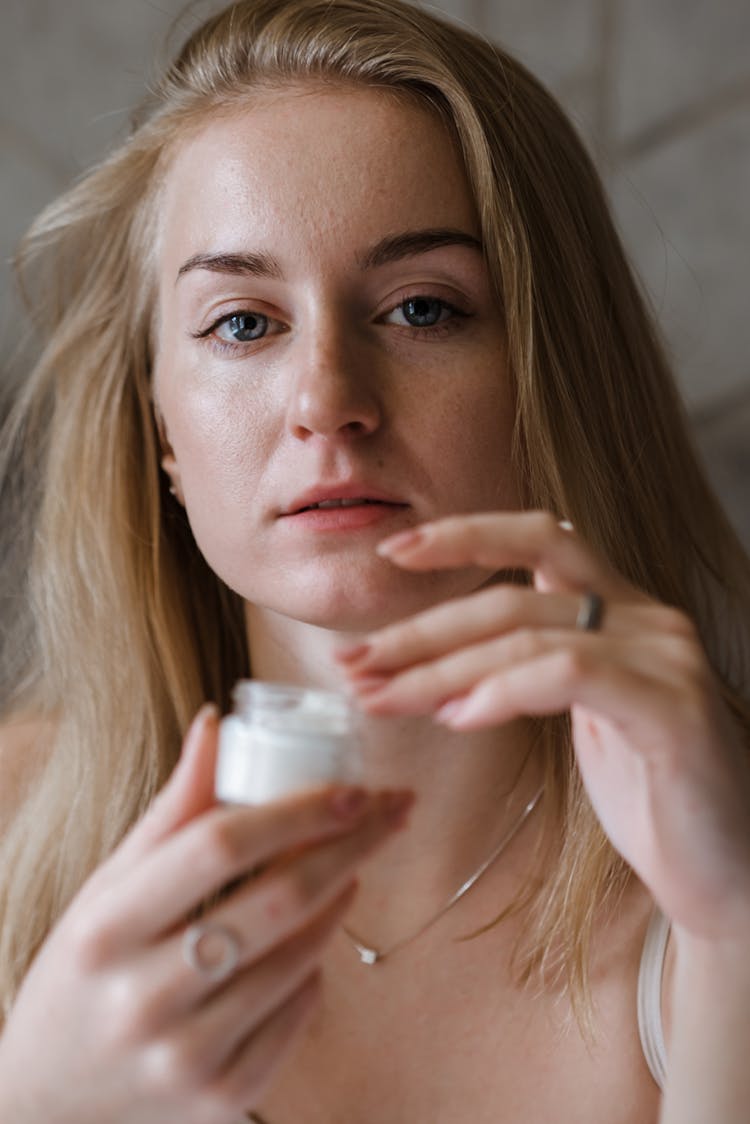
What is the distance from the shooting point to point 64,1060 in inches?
29.3

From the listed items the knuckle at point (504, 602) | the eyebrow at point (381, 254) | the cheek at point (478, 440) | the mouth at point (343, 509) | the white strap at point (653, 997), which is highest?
the eyebrow at point (381, 254)

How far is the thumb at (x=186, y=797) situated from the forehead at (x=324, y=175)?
475 mm

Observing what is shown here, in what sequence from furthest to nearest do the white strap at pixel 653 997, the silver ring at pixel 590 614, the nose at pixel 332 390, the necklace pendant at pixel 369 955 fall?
the necklace pendant at pixel 369 955 < the white strap at pixel 653 997 < the nose at pixel 332 390 < the silver ring at pixel 590 614

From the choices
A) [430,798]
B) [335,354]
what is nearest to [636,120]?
[335,354]

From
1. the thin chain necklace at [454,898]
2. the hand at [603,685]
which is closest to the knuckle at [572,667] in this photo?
the hand at [603,685]

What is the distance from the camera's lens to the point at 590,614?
797mm

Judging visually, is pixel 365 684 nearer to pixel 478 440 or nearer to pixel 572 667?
pixel 572 667

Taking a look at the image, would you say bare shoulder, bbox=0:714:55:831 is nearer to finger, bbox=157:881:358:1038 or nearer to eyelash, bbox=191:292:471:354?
eyelash, bbox=191:292:471:354

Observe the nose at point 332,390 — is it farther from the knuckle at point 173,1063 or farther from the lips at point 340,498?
the knuckle at point 173,1063

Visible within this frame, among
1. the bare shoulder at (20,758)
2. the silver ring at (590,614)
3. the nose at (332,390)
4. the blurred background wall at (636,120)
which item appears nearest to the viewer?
the silver ring at (590,614)

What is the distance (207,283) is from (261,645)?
363 millimetres

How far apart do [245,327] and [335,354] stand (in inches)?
4.8

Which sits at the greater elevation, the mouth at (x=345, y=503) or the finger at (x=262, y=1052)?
the mouth at (x=345, y=503)

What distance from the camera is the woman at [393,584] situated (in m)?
0.78
